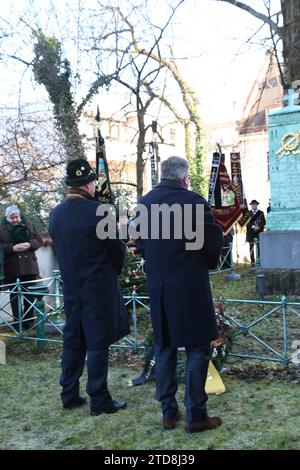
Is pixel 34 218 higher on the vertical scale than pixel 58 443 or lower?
higher

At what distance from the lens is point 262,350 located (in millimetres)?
5711

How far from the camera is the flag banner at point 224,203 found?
41.1ft

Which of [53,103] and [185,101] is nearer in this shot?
[53,103]

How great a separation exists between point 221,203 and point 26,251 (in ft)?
20.8

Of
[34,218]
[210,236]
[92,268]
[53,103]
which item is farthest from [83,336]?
[53,103]

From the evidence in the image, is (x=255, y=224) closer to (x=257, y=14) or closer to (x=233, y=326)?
(x=257, y=14)

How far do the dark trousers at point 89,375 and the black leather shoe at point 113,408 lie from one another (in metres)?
Answer: 0.02

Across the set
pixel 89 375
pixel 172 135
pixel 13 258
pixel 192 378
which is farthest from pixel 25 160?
pixel 172 135

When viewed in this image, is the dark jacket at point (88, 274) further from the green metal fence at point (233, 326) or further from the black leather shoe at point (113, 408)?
the green metal fence at point (233, 326)

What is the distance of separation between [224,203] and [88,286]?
899 centimetres

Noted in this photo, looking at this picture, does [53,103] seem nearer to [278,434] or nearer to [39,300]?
[39,300]

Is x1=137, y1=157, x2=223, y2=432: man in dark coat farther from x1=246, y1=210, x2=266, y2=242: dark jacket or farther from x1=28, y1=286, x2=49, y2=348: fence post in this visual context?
x1=246, y1=210, x2=266, y2=242: dark jacket

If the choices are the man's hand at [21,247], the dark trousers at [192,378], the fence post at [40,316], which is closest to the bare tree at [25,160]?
the man's hand at [21,247]

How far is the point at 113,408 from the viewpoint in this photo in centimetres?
412
